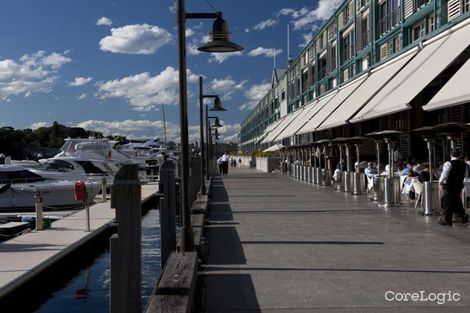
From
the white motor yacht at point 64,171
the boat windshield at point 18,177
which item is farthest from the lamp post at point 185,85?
the white motor yacht at point 64,171

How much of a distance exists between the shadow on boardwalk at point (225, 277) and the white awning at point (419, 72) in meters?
5.54

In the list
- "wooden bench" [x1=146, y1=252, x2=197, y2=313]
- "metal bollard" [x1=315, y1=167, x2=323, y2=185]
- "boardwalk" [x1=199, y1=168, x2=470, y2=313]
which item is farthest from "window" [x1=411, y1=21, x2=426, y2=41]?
"wooden bench" [x1=146, y1=252, x2=197, y2=313]

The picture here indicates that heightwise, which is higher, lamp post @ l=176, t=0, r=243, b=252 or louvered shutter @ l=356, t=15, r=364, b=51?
louvered shutter @ l=356, t=15, r=364, b=51

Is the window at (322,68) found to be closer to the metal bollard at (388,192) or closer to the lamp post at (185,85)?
the metal bollard at (388,192)

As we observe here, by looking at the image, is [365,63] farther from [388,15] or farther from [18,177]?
[18,177]

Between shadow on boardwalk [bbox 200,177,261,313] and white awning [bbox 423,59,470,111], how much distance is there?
506 cm

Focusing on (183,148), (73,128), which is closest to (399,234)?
(183,148)

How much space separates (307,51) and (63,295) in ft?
140

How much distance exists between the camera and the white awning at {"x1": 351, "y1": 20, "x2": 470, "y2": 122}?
14.8 metres

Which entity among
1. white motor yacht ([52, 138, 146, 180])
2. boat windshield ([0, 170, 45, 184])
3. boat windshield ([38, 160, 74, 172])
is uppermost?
white motor yacht ([52, 138, 146, 180])

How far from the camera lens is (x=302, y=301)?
691cm

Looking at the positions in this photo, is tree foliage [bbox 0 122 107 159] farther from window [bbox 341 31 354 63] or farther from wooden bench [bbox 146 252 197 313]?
wooden bench [bbox 146 252 197 313]

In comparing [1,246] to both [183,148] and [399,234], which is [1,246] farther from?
[399,234]

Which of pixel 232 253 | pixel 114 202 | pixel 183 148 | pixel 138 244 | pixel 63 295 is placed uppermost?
pixel 183 148
